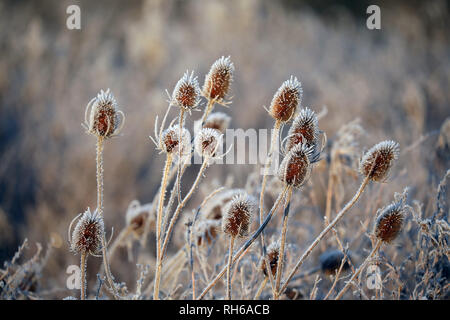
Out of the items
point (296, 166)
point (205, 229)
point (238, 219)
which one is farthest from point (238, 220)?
point (205, 229)

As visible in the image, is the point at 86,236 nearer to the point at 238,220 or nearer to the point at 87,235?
the point at 87,235

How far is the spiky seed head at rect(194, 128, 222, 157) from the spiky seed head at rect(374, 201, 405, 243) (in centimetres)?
44

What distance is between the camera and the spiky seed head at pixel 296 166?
975mm

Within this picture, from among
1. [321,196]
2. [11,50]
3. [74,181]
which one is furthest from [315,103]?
[11,50]

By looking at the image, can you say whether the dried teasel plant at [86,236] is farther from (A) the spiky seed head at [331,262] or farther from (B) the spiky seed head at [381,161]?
(A) the spiky seed head at [331,262]

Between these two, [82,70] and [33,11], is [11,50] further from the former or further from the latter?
[33,11]

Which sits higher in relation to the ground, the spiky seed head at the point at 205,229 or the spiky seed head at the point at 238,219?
the spiky seed head at the point at 238,219

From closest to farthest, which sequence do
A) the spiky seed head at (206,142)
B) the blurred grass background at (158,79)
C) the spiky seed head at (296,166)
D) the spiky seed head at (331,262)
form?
the spiky seed head at (296,166)
the spiky seed head at (206,142)
the spiky seed head at (331,262)
the blurred grass background at (158,79)

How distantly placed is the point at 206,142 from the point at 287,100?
23 cm

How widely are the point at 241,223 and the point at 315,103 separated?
304 centimetres

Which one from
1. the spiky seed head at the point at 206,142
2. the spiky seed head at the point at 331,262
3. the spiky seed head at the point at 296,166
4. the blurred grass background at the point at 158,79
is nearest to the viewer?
the spiky seed head at the point at 296,166

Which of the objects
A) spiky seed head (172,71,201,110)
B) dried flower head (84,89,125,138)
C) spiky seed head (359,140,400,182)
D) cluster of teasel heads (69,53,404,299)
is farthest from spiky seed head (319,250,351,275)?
dried flower head (84,89,125,138)

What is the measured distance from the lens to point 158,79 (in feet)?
14.7

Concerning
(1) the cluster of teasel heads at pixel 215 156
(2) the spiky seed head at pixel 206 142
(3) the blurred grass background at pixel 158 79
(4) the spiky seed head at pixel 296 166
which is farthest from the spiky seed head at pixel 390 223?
(3) the blurred grass background at pixel 158 79
